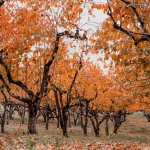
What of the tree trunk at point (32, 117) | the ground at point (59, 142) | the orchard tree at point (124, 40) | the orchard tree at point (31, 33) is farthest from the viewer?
the tree trunk at point (32, 117)

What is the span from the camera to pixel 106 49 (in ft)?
37.6

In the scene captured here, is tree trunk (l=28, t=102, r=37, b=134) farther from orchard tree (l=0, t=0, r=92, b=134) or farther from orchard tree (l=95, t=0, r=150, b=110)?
orchard tree (l=95, t=0, r=150, b=110)

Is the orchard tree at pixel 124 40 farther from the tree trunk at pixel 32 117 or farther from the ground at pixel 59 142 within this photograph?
the tree trunk at pixel 32 117

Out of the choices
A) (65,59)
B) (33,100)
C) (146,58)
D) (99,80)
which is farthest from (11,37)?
(99,80)

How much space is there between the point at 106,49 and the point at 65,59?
1103 cm

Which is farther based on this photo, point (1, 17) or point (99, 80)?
point (99, 80)

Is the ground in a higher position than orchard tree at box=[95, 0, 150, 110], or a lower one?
lower

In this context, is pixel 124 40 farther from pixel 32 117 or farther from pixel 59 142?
pixel 32 117

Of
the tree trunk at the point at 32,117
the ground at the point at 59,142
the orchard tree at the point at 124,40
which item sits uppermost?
the orchard tree at the point at 124,40

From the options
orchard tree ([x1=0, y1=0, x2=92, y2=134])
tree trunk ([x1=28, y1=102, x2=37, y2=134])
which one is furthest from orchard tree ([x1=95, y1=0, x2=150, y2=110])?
tree trunk ([x1=28, y1=102, x2=37, y2=134])

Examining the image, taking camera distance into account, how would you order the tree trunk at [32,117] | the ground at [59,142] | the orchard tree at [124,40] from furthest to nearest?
the tree trunk at [32,117] < the orchard tree at [124,40] < the ground at [59,142]

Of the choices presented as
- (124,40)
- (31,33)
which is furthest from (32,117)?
(124,40)

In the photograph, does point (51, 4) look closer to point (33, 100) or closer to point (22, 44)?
point (22, 44)

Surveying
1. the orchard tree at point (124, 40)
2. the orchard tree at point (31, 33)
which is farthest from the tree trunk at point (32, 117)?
the orchard tree at point (124, 40)
